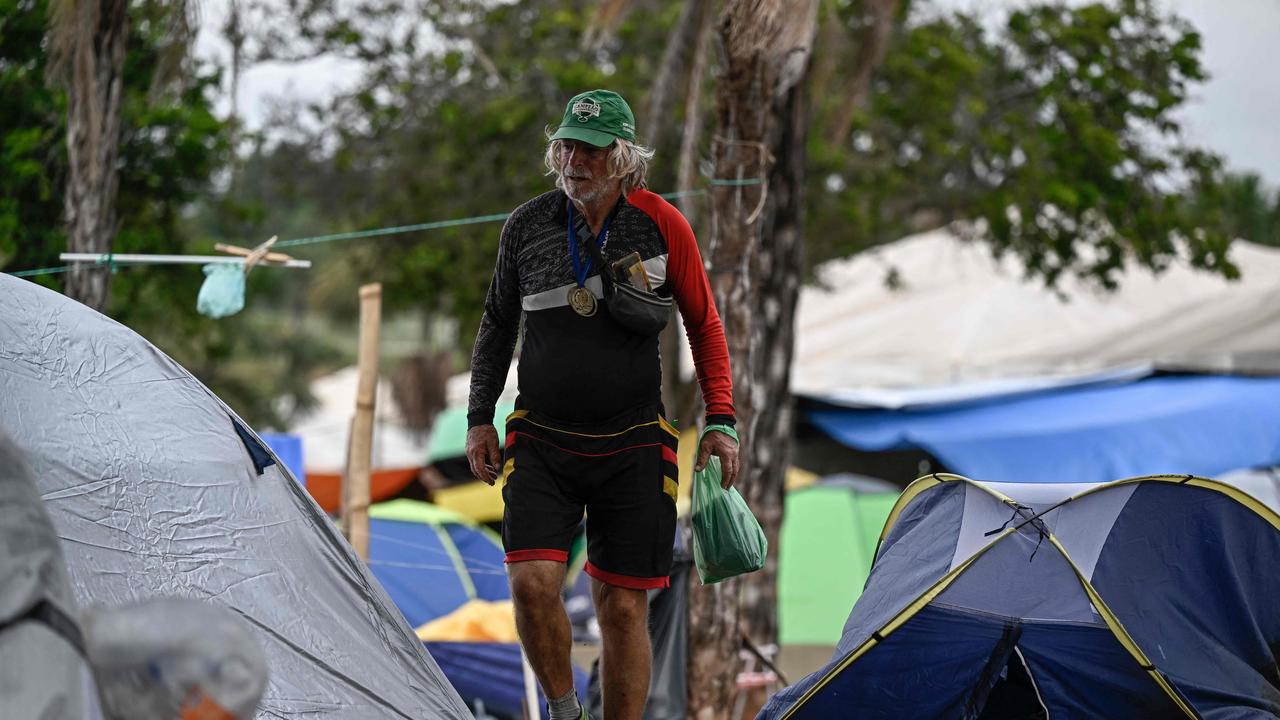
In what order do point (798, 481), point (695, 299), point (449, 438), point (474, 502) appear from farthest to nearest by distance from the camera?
point (449, 438), point (474, 502), point (798, 481), point (695, 299)

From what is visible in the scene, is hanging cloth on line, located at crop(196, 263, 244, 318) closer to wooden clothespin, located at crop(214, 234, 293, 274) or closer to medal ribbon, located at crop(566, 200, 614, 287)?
wooden clothespin, located at crop(214, 234, 293, 274)

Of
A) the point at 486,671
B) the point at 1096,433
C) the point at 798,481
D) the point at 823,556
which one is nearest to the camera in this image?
the point at 486,671

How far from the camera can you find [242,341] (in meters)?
33.7

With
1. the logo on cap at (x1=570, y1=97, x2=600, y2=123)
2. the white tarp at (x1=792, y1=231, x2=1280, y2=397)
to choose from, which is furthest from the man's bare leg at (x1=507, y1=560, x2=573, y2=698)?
the white tarp at (x1=792, y1=231, x2=1280, y2=397)

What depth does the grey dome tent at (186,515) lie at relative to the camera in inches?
167

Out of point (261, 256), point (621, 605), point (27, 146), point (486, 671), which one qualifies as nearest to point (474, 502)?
point (27, 146)

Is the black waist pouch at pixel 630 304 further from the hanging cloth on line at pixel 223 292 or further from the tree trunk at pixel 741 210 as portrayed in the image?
the hanging cloth on line at pixel 223 292

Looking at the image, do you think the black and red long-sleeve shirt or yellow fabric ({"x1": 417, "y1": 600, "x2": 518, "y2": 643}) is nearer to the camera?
the black and red long-sleeve shirt

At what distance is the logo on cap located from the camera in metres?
4.09

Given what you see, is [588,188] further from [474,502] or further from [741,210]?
[474,502]

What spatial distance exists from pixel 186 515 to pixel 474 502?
1328 cm

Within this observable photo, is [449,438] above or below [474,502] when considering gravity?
above

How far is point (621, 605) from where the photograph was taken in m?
4.18

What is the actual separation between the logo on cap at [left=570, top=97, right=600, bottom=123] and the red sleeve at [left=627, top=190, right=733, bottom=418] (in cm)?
31
